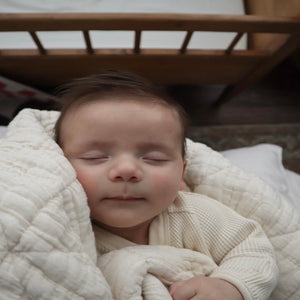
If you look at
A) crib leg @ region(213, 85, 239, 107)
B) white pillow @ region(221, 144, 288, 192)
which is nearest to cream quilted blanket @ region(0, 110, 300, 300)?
white pillow @ region(221, 144, 288, 192)

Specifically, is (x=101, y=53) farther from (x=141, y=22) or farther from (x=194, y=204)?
(x=194, y=204)

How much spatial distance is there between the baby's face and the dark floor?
3.98 ft

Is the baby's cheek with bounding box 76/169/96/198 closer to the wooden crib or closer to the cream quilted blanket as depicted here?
the cream quilted blanket

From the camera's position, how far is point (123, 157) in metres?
0.64

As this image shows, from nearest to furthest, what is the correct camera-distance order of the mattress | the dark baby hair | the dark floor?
the dark baby hair
the mattress
the dark floor

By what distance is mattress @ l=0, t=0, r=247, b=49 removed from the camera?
1.45 m

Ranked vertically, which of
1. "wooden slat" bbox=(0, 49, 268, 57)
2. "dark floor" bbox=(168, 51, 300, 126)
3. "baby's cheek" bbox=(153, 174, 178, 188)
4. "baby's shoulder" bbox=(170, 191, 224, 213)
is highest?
"wooden slat" bbox=(0, 49, 268, 57)

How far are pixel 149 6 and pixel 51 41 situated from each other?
0.56 meters

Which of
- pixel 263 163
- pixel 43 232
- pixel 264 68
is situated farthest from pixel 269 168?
pixel 43 232

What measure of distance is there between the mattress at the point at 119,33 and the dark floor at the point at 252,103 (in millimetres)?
461

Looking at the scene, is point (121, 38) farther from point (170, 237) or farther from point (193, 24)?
point (170, 237)

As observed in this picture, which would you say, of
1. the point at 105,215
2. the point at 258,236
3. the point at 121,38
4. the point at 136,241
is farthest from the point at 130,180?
the point at 121,38

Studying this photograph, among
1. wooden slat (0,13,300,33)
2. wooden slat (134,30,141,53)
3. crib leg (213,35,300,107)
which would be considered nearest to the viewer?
wooden slat (0,13,300,33)

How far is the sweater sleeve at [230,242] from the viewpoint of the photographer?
698 mm
